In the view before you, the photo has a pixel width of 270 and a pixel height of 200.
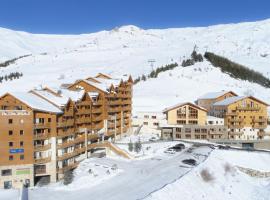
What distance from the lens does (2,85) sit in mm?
150500

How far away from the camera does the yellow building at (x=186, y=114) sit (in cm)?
8638

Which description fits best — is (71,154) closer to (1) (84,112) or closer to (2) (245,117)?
(1) (84,112)

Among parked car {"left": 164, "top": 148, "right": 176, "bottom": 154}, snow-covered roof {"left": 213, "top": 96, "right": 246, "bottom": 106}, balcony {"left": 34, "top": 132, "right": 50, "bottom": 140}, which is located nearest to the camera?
balcony {"left": 34, "top": 132, "right": 50, "bottom": 140}

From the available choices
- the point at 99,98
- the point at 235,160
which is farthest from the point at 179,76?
the point at 235,160

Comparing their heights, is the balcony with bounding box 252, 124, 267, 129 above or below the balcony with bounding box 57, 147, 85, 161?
above

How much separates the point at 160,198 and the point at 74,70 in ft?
439

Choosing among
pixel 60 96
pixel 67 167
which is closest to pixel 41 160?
pixel 67 167

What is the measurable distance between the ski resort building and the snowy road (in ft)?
14.0

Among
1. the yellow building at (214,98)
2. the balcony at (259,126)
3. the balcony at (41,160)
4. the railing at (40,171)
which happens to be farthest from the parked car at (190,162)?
the yellow building at (214,98)

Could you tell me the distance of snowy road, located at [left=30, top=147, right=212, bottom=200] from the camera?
49.1m

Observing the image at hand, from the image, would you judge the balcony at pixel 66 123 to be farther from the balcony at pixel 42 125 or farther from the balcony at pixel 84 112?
the balcony at pixel 84 112

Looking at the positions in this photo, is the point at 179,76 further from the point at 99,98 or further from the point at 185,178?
the point at 185,178

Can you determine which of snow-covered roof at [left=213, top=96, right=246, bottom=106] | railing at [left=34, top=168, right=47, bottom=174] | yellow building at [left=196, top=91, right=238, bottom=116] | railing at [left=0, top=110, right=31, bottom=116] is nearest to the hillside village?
railing at [left=34, top=168, right=47, bottom=174]

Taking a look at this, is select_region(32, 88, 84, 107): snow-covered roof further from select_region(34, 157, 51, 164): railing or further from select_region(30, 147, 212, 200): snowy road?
select_region(30, 147, 212, 200): snowy road
